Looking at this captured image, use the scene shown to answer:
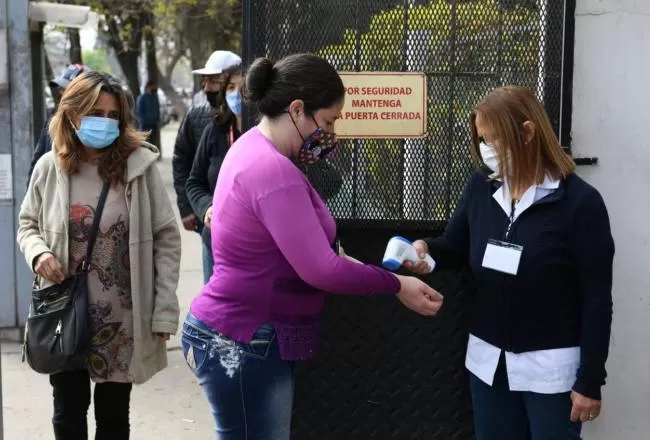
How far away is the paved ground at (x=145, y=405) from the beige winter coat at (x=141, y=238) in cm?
148

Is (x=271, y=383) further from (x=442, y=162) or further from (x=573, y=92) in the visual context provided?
(x=573, y=92)

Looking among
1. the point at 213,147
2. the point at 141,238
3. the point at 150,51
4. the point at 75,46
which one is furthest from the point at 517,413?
the point at 150,51

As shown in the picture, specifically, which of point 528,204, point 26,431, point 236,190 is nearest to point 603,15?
point 528,204

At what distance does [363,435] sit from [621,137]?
157cm

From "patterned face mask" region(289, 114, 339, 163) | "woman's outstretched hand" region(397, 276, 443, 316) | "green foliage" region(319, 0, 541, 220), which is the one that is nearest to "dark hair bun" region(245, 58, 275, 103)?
"patterned face mask" region(289, 114, 339, 163)

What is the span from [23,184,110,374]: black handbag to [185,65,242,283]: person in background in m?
1.63

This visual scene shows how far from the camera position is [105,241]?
3832 millimetres

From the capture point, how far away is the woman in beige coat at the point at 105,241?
382 cm

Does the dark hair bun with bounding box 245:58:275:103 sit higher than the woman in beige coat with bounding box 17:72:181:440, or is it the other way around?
the dark hair bun with bounding box 245:58:275:103

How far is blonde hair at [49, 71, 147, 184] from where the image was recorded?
386 centimetres

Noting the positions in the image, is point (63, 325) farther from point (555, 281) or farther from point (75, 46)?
point (75, 46)

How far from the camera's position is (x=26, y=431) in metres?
Answer: 5.33

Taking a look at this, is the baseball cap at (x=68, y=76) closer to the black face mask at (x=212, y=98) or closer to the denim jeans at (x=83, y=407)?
the black face mask at (x=212, y=98)

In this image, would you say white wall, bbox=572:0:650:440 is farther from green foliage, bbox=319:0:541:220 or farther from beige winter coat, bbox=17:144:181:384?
beige winter coat, bbox=17:144:181:384
